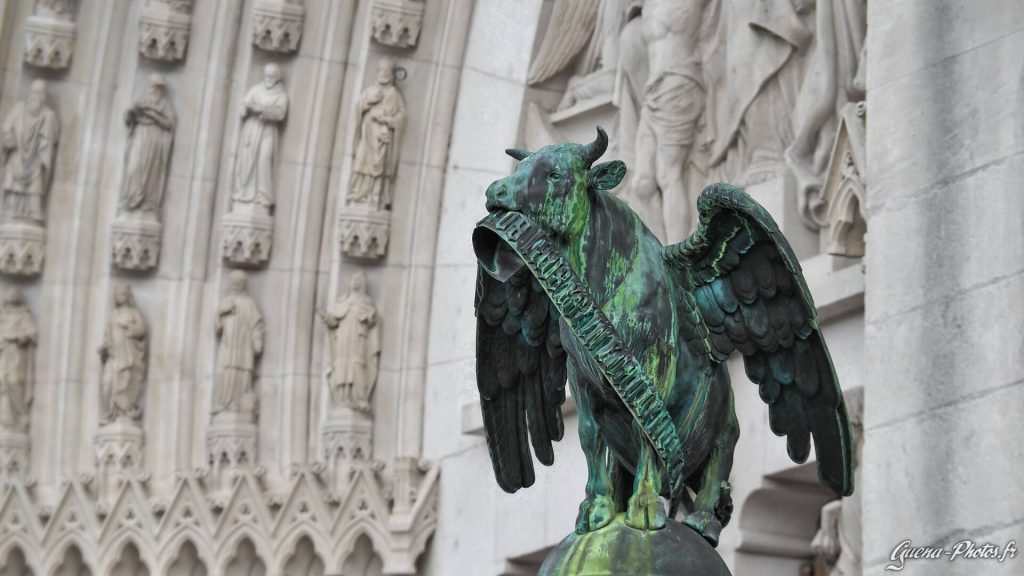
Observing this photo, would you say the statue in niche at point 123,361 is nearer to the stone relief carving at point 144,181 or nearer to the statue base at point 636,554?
the stone relief carving at point 144,181

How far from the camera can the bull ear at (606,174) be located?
5797 millimetres

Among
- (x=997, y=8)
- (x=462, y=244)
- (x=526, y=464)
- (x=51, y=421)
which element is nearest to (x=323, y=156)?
(x=462, y=244)

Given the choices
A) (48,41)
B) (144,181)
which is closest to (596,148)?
(144,181)

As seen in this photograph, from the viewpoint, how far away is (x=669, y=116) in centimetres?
1252

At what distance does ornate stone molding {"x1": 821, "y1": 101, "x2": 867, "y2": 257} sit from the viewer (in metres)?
10.5

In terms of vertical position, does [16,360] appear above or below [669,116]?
below

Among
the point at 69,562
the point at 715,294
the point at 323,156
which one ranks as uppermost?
the point at 323,156

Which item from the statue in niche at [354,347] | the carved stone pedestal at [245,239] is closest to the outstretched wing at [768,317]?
the statue in niche at [354,347]

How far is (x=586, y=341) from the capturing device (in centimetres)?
559

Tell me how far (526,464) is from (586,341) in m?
0.93

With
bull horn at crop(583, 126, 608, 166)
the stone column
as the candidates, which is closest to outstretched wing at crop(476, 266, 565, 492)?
bull horn at crop(583, 126, 608, 166)

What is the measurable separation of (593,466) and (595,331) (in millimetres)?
389

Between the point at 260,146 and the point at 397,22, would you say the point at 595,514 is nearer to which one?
the point at 397,22

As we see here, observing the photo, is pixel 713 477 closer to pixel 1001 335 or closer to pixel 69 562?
pixel 1001 335
